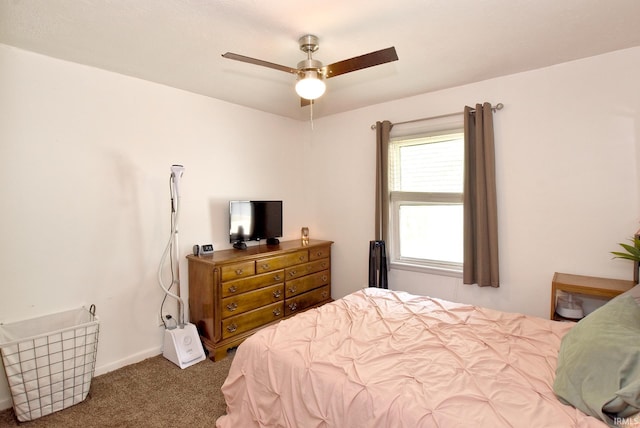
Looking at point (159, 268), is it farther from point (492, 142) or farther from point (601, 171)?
point (601, 171)

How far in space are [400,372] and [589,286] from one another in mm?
1690

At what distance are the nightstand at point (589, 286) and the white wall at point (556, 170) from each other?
0.12 meters

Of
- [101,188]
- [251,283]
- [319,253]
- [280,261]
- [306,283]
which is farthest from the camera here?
[319,253]

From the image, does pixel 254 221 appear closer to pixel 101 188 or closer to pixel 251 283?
pixel 251 283

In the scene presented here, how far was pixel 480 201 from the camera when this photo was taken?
2820mm

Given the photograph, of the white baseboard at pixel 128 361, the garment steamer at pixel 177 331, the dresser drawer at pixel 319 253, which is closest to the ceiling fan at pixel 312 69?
the garment steamer at pixel 177 331

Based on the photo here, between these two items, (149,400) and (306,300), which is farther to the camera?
(306,300)

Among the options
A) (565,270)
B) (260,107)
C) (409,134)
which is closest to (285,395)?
(565,270)

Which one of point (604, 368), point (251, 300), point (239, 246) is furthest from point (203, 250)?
point (604, 368)

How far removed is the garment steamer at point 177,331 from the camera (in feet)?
8.68

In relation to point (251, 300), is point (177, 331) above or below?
below

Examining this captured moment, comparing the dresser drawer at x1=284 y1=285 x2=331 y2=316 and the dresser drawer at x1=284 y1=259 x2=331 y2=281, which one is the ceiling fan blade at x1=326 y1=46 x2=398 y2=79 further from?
the dresser drawer at x1=284 y1=285 x2=331 y2=316

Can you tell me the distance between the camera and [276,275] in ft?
10.5

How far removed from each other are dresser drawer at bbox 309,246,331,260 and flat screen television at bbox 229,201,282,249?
42 centimetres
